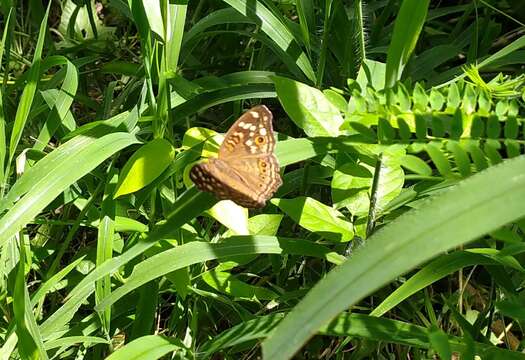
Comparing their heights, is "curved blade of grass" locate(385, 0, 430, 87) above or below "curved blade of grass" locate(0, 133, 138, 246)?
above

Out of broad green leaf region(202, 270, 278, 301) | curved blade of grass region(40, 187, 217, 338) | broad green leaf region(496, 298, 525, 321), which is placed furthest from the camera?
broad green leaf region(202, 270, 278, 301)

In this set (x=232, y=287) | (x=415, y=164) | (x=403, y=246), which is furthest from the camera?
(x=232, y=287)

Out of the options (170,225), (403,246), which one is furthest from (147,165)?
(403,246)

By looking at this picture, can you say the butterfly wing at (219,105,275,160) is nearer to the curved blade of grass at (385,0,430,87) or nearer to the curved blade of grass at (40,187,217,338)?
the curved blade of grass at (40,187,217,338)

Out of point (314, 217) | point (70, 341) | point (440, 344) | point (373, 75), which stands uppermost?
point (373, 75)

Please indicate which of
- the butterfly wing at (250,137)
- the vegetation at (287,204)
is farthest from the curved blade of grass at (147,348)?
A: the butterfly wing at (250,137)

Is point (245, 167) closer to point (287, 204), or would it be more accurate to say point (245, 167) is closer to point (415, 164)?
point (287, 204)

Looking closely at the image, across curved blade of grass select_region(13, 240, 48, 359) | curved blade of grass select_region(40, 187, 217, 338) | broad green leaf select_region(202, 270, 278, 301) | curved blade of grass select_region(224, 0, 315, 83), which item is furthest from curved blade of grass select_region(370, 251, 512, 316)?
curved blade of grass select_region(13, 240, 48, 359)
